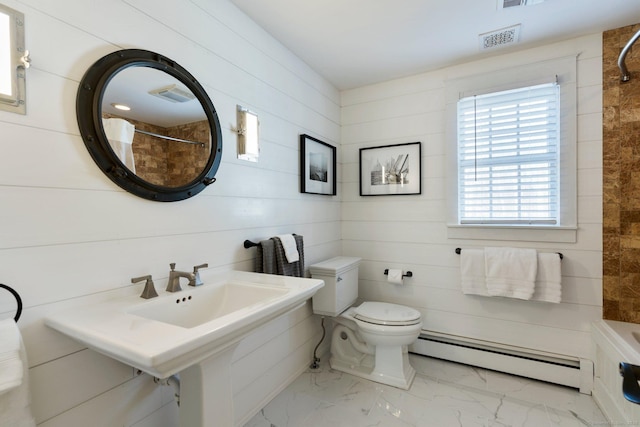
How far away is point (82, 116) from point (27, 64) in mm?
188

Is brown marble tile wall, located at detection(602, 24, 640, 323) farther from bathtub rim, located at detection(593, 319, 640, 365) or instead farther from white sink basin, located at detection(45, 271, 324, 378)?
white sink basin, located at detection(45, 271, 324, 378)

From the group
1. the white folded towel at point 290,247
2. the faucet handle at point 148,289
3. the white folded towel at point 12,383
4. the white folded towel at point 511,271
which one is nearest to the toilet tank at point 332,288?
the white folded towel at point 290,247

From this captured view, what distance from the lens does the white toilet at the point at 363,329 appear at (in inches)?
83.1

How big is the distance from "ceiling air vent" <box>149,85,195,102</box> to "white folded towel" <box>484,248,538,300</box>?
2.19 metres

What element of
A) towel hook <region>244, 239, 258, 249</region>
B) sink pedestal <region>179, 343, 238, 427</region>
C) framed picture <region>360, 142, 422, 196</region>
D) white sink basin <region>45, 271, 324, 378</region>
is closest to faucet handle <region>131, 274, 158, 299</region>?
white sink basin <region>45, 271, 324, 378</region>

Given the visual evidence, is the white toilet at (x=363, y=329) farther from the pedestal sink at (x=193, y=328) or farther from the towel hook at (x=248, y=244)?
the pedestal sink at (x=193, y=328)

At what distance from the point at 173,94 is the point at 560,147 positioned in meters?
2.45

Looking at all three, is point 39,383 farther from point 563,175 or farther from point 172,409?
point 563,175

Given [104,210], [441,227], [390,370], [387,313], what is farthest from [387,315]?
[104,210]

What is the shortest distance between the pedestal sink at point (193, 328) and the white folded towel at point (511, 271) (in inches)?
59.2

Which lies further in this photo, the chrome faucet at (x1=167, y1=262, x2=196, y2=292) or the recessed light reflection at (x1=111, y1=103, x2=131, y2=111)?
the chrome faucet at (x1=167, y1=262, x2=196, y2=292)

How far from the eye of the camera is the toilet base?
83.9 inches

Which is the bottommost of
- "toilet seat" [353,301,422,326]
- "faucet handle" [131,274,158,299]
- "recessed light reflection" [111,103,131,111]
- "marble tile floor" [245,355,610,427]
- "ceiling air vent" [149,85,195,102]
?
"marble tile floor" [245,355,610,427]

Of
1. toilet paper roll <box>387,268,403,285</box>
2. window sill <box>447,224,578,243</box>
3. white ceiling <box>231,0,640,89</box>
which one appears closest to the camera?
white ceiling <box>231,0,640,89</box>
